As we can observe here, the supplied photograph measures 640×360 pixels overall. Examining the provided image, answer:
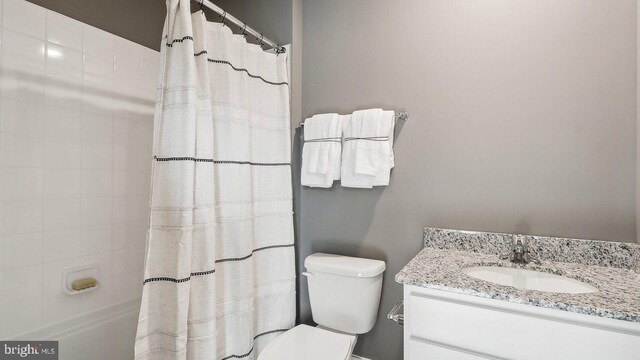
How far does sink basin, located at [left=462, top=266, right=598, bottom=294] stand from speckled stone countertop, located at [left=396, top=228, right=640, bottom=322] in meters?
0.02

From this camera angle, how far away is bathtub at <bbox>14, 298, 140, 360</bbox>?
60.2 inches

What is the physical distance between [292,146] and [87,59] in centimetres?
121

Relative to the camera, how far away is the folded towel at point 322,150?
1.71 m

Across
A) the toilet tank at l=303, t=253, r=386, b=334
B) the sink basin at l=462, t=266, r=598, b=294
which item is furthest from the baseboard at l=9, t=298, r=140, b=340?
the sink basin at l=462, t=266, r=598, b=294

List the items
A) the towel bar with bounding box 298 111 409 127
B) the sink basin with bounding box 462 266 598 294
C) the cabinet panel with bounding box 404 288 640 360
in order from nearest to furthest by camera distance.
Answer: the cabinet panel with bounding box 404 288 640 360, the sink basin with bounding box 462 266 598 294, the towel bar with bounding box 298 111 409 127

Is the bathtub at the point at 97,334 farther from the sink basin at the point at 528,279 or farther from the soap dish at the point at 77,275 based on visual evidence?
the sink basin at the point at 528,279

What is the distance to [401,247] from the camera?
1.67 metres

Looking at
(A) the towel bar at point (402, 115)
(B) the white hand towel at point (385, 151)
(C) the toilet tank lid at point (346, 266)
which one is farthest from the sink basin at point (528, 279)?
(A) the towel bar at point (402, 115)

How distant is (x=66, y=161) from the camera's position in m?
1.59

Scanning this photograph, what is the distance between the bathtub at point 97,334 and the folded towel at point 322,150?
1317mm

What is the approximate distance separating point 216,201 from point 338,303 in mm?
806

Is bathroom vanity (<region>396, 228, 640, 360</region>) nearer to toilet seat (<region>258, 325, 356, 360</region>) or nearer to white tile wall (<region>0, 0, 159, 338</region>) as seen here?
toilet seat (<region>258, 325, 356, 360</region>)

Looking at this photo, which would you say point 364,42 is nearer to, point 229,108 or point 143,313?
point 229,108

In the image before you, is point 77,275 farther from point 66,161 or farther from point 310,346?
point 310,346
